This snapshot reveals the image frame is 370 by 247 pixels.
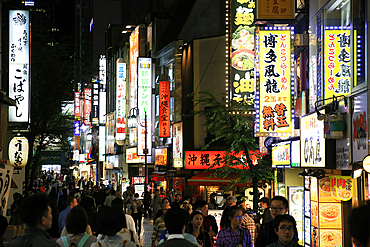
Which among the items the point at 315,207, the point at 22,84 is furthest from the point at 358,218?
the point at 22,84

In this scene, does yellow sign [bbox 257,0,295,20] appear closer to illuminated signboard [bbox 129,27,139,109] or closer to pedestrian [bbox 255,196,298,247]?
pedestrian [bbox 255,196,298,247]

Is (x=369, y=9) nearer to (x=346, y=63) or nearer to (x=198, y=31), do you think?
(x=346, y=63)

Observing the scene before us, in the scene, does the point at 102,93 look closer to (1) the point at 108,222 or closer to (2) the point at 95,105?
(2) the point at 95,105

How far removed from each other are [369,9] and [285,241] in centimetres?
676

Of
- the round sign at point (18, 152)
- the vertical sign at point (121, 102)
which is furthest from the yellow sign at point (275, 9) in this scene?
the vertical sign at point (121, 102)

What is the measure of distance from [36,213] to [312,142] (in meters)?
11.1

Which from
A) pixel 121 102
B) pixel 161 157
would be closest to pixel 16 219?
pixel 161 157

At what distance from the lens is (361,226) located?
309cm

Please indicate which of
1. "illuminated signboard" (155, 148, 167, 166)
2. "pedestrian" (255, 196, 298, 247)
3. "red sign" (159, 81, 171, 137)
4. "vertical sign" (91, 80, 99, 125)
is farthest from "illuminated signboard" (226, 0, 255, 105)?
"vertical sign" (91, 80, 99, 125)

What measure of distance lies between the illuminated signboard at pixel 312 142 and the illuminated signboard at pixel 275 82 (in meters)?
0.73

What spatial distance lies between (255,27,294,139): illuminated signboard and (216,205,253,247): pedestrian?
333 inches

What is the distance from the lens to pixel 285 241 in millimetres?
6340

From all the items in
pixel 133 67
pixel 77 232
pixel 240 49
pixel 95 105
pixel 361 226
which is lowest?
pixel 77 232

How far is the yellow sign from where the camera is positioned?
16141 millimetres
